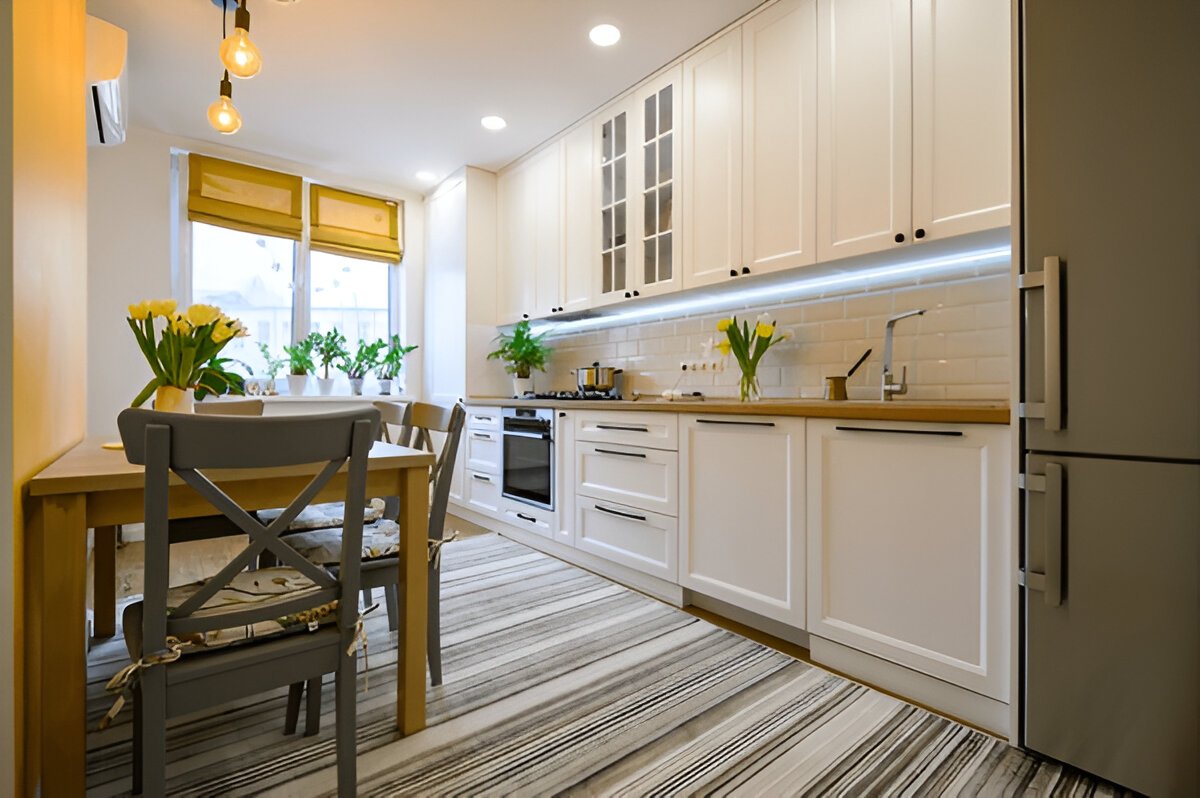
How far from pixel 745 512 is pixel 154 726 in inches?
72.2

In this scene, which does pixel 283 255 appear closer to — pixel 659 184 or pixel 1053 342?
pixel 659 184

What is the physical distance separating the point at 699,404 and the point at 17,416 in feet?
6.64

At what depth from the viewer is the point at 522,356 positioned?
4.19m

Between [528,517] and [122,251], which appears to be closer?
[528,517]

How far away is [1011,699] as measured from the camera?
152cm

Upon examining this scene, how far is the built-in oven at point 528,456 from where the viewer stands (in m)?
3.35

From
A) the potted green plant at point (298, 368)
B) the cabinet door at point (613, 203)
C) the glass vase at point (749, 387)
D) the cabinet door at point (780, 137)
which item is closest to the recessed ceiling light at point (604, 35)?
the cabinet door at point (613, 203)

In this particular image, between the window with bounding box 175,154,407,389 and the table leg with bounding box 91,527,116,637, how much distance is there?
2.38m

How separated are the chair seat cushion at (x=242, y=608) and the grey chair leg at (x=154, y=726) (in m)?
0.07

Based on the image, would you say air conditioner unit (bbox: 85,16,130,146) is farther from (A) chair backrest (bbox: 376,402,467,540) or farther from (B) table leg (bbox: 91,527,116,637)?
(A) chair backrest (bbox: 376,402,467,540)

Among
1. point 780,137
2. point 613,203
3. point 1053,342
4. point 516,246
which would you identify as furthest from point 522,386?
point 1053,342

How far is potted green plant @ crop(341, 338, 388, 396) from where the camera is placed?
4.70 m

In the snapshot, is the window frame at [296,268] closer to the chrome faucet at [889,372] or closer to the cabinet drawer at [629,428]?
the cabinet drawer at [629,428]

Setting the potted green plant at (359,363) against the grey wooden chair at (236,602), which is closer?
the grey wooden chair at (236,602)
